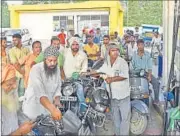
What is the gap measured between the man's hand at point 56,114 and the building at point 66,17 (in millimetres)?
557

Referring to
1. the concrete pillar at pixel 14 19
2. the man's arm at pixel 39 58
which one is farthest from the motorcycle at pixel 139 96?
the concrete pillar at pixel 14 19

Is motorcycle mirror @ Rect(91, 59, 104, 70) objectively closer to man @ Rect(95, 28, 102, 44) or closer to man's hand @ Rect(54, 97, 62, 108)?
man @ Rect(95, 28, 102, 44)

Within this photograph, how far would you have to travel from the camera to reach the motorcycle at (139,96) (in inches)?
111

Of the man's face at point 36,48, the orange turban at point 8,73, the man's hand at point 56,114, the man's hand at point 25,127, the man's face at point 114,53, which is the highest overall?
the man's face at point 36,48

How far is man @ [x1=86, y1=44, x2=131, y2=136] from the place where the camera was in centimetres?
280

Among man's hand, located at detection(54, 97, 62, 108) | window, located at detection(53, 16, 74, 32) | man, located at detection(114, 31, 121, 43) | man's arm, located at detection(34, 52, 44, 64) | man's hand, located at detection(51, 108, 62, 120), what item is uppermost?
window, located at detection(53, 16, 74, 32)

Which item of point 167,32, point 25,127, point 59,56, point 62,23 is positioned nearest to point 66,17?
point 62,23

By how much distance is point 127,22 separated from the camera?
279cm

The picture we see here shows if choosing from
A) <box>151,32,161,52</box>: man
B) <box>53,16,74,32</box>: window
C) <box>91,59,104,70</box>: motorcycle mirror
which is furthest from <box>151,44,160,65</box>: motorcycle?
<box>53,16,74,32</box>: window

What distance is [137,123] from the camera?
286 cm

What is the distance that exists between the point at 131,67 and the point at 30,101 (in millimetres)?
801

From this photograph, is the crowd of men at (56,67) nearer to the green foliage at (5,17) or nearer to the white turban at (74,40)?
the white turban at (74,40)

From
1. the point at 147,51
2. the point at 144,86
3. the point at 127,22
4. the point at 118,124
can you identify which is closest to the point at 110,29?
the point at 127,22

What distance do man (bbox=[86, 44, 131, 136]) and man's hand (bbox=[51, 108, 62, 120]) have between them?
0.40m
